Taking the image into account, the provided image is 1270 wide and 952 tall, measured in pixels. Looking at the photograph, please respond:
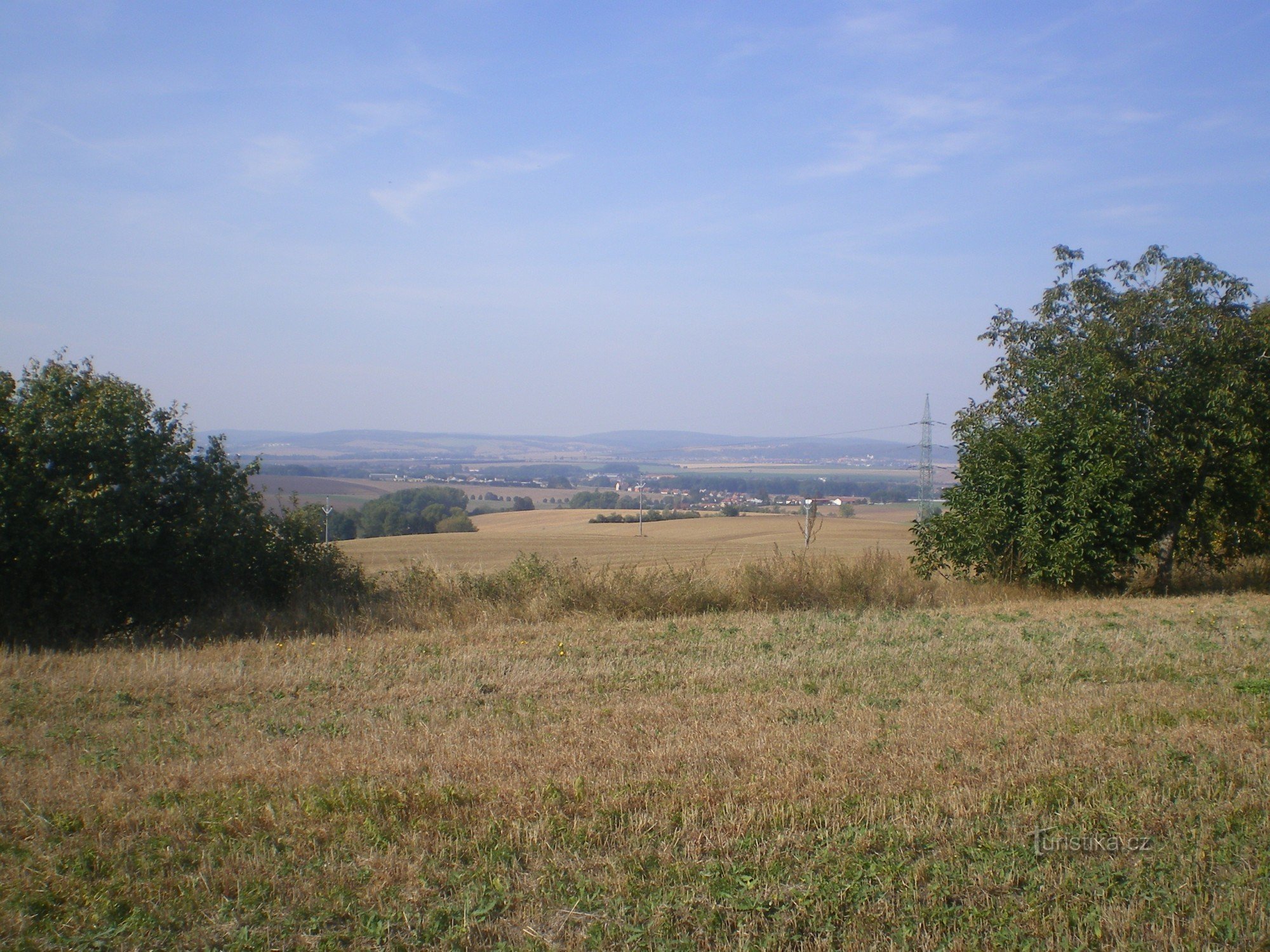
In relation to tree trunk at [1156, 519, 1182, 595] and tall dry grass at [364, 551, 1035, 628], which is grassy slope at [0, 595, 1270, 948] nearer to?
tall dry grass at [364, 551, 1035, 628]

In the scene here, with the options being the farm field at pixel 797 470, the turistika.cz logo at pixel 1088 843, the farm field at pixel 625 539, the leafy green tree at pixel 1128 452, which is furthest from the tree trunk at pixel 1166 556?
the farm field at pixel 797 470

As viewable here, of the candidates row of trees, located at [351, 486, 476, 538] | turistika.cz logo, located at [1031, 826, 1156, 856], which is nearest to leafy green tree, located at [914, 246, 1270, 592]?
turistika.cz logo, located at [1031, 826, 1156, 856]

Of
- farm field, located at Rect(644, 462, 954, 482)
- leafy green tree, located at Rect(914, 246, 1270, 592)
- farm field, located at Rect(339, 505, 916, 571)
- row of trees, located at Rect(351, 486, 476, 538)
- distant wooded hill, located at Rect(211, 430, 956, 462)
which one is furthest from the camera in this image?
distant wooded hill, located at Rect(211, 430, 956, 462)

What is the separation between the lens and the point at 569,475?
9719 centimetres

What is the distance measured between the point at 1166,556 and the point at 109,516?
19.5 m

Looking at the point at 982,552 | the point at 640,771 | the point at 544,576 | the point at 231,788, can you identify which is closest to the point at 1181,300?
the point at 982,552

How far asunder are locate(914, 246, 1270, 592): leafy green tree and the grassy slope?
7884mm

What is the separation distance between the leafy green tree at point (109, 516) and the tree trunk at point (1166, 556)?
17412 millimetres

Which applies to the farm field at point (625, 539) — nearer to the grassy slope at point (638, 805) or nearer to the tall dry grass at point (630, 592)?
the tall dry grass at point (630, 592)

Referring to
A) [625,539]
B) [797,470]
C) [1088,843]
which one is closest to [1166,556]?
[1088,843]

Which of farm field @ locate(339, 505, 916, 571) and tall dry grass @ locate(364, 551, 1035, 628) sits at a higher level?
tall dry grass @ locate(364, 551, 1035, 628)

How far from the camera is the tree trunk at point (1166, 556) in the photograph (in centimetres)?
1794

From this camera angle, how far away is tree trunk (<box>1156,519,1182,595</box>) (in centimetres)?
1794

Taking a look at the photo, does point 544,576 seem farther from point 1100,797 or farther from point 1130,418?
point 1130,418
